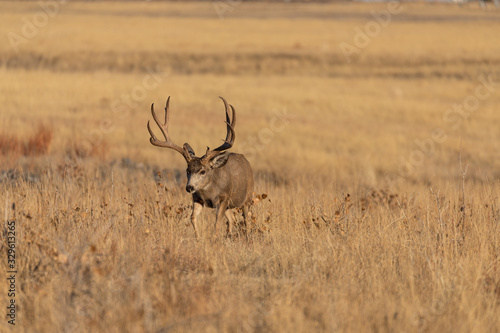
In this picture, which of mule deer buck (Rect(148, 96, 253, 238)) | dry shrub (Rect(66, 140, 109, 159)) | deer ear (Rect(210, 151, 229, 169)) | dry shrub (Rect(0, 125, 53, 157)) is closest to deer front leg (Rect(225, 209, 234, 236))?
mule deer buck (Rect(148, 96, 253, 238))

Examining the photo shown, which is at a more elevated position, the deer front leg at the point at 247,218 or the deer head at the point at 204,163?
the deer head at the point at 204,163

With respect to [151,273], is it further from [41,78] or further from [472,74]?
[472,74]

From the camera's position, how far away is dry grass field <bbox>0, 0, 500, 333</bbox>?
528cm

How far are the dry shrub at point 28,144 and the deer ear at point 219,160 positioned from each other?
8280 mm

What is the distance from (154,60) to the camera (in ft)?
140

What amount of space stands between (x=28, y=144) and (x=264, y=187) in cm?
775

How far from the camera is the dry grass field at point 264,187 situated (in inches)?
208

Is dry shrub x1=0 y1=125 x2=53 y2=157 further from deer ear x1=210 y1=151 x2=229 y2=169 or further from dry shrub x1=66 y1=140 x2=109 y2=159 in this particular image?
deer ear x1=210 y1=151 x2=229 y2=169

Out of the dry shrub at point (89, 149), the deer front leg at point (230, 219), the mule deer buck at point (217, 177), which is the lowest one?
the deer front leg at point (230, 219)

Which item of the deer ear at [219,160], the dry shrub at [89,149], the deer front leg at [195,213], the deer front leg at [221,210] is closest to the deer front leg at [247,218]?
the deer front leg at [221,210]

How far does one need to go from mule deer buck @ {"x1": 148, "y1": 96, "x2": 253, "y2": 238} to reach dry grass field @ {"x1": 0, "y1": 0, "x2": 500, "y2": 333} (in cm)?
31

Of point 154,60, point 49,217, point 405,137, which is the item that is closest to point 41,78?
point 154,60

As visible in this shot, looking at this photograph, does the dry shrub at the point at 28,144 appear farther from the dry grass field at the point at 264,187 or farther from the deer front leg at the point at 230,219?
the deer front leg at the point at 230,219

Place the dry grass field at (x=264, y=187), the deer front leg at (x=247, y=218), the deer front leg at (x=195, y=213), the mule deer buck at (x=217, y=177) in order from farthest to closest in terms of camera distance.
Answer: the mule deer buck at (x=217, y=177)
the deer front leg at (x=247, y=218)
the deer front leg at (x=195, y=213)
the dry grass field at (x=264, y=187)
